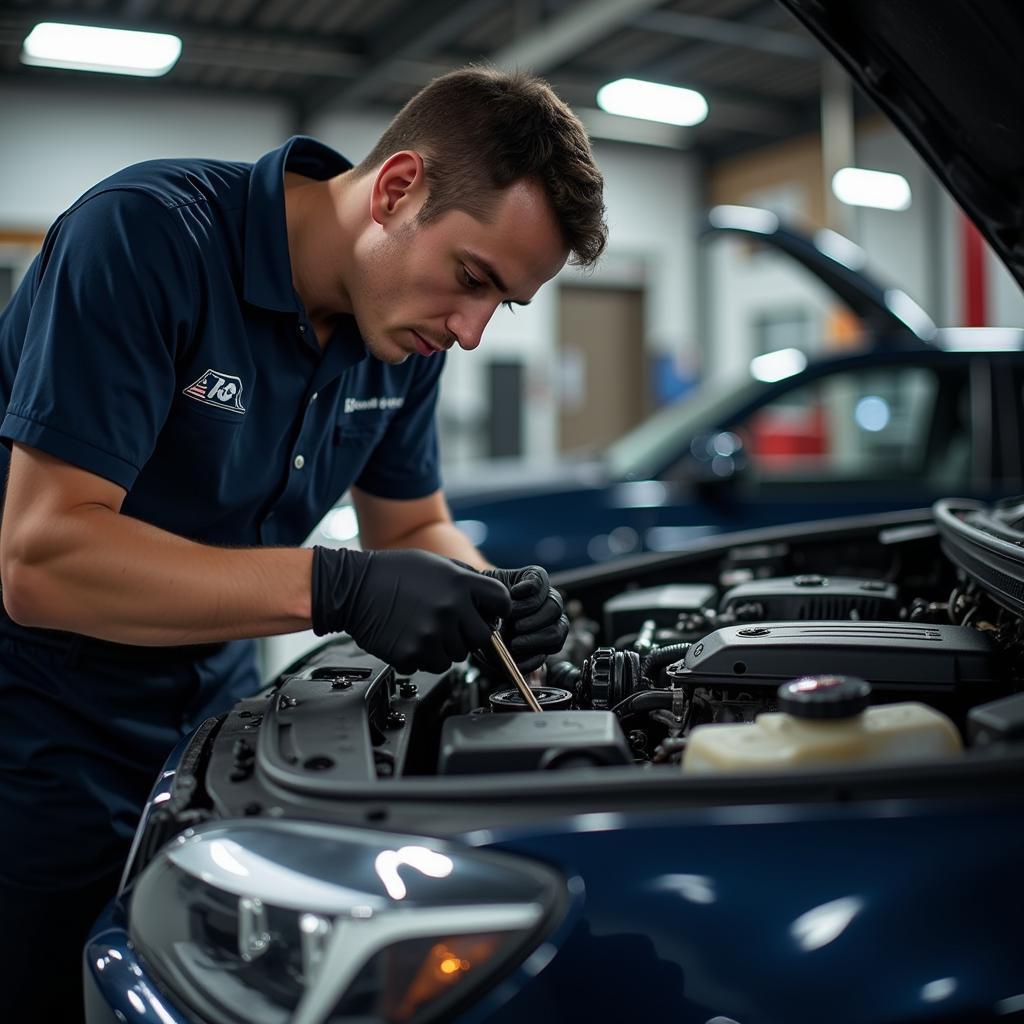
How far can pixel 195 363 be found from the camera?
145 cm

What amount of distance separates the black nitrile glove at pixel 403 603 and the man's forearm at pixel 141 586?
1.5 inches

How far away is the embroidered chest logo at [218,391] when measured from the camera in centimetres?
144

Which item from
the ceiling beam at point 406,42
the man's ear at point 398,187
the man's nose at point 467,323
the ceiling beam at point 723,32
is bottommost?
the man's nose at point 467,323

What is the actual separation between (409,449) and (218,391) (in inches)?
22.1

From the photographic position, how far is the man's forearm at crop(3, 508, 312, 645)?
1.21 metres

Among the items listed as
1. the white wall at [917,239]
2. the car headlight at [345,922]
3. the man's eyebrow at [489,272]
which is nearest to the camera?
the car headlight at [345,922]

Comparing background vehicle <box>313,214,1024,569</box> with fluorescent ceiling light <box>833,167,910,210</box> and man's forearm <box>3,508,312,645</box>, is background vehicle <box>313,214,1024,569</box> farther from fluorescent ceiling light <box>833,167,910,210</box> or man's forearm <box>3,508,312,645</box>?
fluorescent ceiling light <box>833,167,910,210</box>

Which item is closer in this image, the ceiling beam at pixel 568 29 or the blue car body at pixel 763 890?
the blue car body at pixel 763 890

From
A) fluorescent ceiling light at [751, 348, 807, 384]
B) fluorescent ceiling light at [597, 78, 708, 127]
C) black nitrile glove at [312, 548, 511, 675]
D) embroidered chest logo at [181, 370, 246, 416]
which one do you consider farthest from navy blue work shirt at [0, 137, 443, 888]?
fluorescent ceiling light at [597, 78, 708, 127]

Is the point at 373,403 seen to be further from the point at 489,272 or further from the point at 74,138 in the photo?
the point at 74,138

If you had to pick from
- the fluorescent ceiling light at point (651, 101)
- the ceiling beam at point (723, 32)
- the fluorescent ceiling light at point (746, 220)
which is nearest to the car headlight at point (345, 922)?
the fluorescent ceiling light at point (746, 220)

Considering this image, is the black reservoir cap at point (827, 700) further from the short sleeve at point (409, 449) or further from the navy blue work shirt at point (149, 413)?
the short sleeve at point (409, 449)

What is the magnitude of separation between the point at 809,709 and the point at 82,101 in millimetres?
8517

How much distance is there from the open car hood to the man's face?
0.47m
